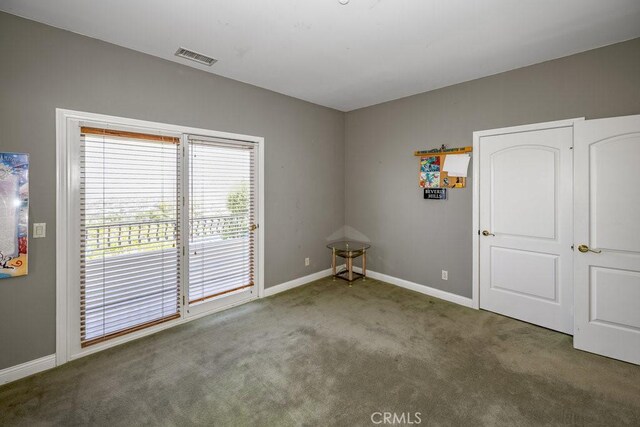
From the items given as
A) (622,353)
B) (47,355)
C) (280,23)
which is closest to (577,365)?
(622,353)

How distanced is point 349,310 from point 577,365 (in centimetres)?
205

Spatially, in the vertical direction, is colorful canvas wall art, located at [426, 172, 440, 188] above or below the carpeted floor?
above

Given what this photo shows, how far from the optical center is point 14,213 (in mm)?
2150

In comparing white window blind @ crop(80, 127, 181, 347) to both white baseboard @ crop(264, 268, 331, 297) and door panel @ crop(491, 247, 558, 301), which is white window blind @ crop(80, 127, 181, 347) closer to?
white baseboard @ crop(264, 268, 331, 297)

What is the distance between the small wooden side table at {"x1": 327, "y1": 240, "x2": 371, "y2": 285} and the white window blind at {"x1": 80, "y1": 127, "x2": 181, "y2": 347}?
2.26 metres

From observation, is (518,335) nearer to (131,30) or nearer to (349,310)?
(349,310)

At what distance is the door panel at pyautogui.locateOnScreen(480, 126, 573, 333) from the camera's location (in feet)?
9.34

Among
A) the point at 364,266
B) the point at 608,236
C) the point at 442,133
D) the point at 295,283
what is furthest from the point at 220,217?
the point at 608,236

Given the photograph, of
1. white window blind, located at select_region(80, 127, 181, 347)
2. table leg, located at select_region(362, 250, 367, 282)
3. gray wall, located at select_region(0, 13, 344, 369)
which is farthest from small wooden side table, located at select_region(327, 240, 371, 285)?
white window blind, located at select_region(80, 127, 181, 347)

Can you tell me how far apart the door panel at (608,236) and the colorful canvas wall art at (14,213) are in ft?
15.0

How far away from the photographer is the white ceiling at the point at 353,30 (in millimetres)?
2061

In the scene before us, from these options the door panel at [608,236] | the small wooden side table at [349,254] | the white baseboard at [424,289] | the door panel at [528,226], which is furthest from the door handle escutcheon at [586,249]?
the small wooden side table at [349,254]

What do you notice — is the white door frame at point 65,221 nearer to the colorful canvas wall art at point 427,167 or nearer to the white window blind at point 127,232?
the white window blind at point 127,232

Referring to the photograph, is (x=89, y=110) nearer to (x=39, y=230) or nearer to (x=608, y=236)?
(x=39, y=230)
